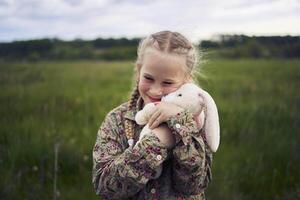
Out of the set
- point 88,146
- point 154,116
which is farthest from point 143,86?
point 88,146

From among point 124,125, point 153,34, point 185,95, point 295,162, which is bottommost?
point 295,162

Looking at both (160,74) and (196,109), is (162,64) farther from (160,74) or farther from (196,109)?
(196,109)

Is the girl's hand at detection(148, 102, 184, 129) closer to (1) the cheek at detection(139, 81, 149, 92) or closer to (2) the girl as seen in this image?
(2) the girl

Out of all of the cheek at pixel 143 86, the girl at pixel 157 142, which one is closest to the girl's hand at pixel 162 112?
the girl at pixel 157 142

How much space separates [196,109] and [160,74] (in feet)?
0.69

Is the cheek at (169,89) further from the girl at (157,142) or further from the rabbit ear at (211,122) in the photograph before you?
the rabbit ear at (211,122)

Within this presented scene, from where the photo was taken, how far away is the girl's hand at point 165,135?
1.81m

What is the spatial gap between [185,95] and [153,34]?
0.33 m

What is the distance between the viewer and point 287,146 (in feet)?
13.8

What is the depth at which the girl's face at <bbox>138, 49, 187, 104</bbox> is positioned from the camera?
188cm

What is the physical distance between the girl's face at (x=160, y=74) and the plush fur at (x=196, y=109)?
1.4 inches

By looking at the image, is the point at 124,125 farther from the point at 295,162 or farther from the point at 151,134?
the point at 295,162

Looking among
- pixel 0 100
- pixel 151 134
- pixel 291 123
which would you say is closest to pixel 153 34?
pixel 151 134

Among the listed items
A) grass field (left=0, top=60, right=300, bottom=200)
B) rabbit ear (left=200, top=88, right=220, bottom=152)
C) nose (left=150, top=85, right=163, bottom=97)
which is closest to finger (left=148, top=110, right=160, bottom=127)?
nose (left=150, top=85, right=163, bottom=97)
